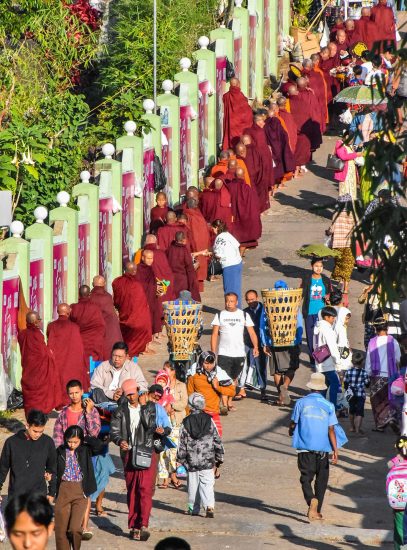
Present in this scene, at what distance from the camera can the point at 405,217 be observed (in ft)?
36.1

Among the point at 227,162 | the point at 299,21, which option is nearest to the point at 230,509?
the point at 227,162

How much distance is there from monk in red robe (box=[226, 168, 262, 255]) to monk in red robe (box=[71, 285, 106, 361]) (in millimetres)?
5456

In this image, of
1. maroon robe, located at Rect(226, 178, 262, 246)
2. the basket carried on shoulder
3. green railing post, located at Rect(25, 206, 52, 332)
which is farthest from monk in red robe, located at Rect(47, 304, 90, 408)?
maroon robe, located at Rect(226, 178, 262, 246)

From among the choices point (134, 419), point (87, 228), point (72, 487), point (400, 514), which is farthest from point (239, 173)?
point (400, 514)

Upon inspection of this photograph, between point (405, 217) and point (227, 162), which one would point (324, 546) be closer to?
point (405, 217)

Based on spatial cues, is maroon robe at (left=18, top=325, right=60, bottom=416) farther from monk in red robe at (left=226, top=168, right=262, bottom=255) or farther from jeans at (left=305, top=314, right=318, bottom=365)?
monk in red robe at (left=226, top=168, right=262, bottom=255)

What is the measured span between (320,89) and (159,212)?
6.43m

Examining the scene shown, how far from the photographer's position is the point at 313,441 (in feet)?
54.1

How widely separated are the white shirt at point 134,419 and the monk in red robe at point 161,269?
7.09 m

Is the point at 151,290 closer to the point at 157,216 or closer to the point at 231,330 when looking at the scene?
the point at 157,216

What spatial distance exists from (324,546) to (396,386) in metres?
2.94

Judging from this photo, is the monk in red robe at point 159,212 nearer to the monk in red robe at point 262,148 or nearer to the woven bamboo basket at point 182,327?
the monk in red robe at point 262,148

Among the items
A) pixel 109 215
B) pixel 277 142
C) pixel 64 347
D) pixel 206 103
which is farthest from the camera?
pixel 206 103

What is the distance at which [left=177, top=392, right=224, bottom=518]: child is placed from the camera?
16.7 meters
